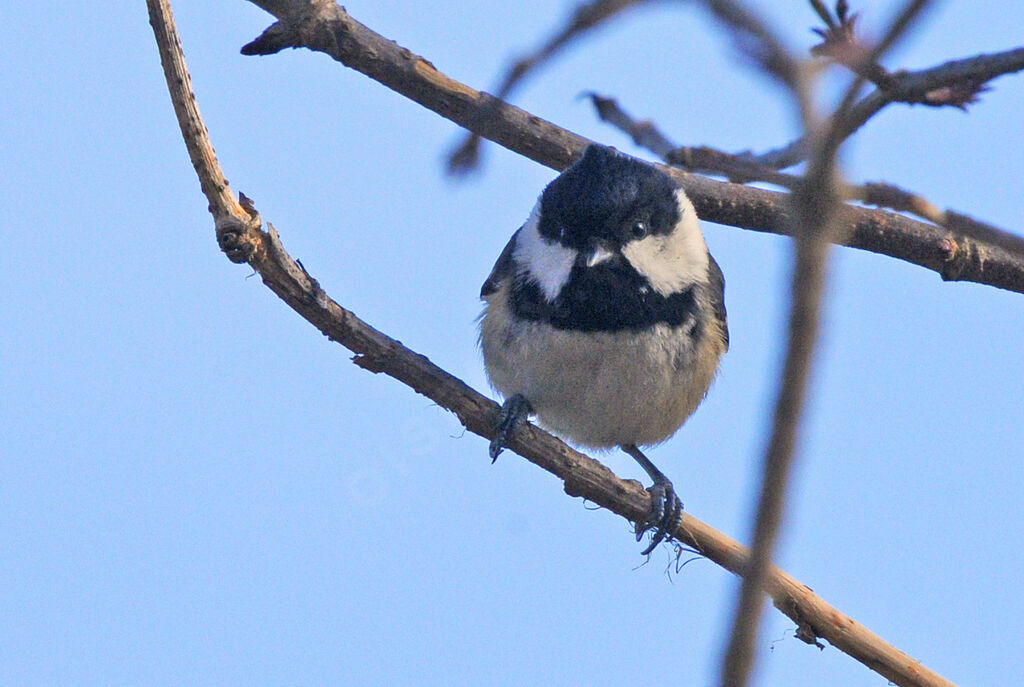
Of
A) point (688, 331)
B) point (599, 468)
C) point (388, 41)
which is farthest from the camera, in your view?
point (688, 331)

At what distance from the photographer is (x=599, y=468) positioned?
3109mm

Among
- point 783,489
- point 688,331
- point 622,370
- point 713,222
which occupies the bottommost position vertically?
point 783,489

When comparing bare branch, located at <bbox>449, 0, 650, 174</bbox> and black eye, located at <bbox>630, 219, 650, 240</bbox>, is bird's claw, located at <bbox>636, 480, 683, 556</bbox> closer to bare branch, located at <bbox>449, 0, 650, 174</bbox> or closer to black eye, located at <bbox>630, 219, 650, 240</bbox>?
black eye, located at <bbox>630, 219, 650, 240</bbox>

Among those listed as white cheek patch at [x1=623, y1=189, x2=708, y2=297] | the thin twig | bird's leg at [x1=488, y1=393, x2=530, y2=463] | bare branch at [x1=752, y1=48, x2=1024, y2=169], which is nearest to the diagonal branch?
bird's leg at [x1=488, y1=393, x2=530, y2=463]

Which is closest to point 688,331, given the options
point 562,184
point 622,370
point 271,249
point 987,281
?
point 622,370

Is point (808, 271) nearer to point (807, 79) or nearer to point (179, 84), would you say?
point (807, 79)

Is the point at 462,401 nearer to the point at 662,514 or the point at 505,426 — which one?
the point at 505,426

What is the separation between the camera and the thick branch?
328cm

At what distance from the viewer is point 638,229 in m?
3.50

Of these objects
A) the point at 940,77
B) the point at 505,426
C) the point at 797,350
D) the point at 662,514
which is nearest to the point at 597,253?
the point at 505,426

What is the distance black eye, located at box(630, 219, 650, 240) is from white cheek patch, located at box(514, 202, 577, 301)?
206 millimetres

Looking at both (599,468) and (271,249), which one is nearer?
(271,249)

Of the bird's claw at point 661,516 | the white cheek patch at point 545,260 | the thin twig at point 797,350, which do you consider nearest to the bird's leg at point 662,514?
the bird's claw at point 661,516

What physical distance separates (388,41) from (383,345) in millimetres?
1151
